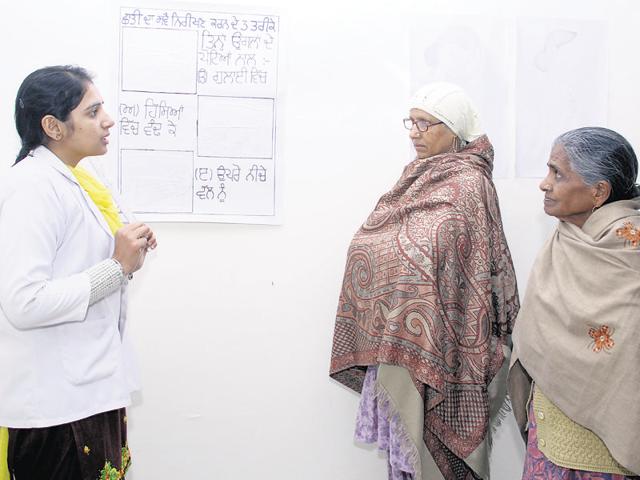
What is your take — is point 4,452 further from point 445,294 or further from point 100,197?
point 445,294

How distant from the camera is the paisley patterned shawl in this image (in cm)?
188

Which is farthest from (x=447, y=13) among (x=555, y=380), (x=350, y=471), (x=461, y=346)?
(x=350, y=471)

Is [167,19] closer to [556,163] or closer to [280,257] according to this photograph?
[280,257]

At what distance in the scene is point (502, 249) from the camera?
1989mm

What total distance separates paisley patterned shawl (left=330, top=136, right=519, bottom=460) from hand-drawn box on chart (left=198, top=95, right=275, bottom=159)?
23.5 inches

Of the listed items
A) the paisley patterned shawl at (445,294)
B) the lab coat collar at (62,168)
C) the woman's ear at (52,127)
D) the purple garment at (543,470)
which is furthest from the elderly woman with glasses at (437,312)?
the woman's ear at (52,127)

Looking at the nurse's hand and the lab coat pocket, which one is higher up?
the nurse's hand

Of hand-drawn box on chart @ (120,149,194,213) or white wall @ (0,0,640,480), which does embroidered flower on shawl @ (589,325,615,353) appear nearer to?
white wall @ (0,0,640,480)

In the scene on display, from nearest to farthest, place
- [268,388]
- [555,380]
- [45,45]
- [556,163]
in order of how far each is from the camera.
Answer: [555,380] < [556,163] < [45,45] < [268,388]

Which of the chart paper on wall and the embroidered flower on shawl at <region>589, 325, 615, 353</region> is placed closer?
the embroidered flower on shawl at <region>589, 325, 615, 353</region>

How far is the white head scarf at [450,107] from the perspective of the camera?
203 centimetres

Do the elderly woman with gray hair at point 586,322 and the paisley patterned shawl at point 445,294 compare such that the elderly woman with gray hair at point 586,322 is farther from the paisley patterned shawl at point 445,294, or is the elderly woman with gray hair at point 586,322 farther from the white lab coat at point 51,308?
the white lab coat at point 51,308

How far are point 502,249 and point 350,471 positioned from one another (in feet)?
3.49

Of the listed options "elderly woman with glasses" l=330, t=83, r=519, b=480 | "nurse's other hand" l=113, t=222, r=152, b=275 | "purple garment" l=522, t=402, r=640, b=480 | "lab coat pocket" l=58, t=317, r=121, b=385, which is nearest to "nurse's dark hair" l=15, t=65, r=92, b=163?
"nurse's other hand" l=113, t=222, r=152, b=275
